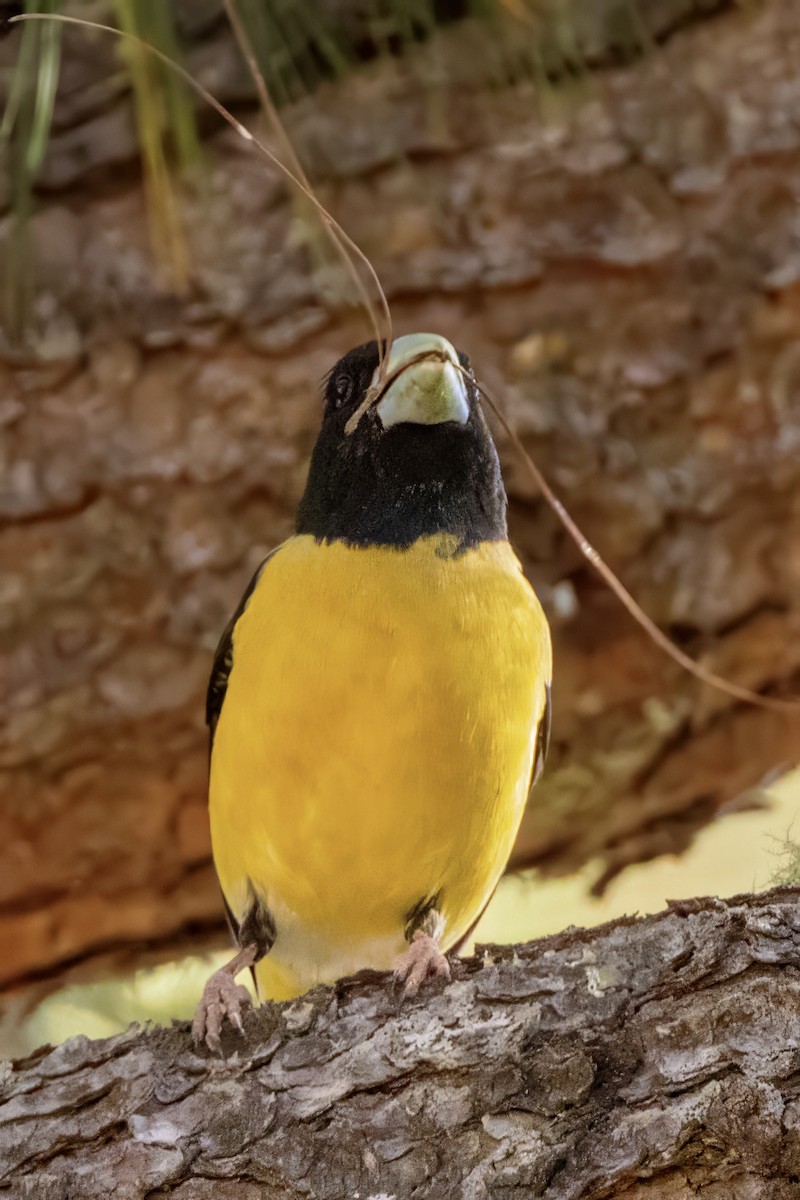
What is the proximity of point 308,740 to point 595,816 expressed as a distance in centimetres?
156

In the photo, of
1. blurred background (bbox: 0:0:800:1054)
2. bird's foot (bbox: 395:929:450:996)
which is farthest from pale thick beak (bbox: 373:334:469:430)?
blurred background (bbox: 0:0:800:1054)

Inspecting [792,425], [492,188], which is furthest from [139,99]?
[792,425]

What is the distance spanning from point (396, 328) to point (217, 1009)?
1.74m

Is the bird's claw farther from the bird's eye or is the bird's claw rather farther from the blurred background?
the blurred background

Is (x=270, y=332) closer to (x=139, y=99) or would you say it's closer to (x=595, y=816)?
(x=139, y=99)

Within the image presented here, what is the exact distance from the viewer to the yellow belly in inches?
77.0

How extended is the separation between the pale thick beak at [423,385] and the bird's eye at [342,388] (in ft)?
0.55

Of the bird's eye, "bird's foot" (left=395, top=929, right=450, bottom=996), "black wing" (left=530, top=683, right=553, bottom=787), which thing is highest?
the bird's eye

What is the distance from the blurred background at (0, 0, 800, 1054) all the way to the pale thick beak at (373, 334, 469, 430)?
91 centimetres

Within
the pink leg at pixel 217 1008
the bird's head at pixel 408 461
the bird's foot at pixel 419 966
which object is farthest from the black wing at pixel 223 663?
the bird's foot at pixel 419 966

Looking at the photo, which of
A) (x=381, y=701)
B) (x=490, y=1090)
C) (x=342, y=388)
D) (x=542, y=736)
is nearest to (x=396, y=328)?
(x=342, y=388)

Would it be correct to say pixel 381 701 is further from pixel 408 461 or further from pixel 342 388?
pixel 342 388

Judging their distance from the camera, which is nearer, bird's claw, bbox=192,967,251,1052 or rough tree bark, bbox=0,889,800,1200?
rough tree bark, bbox=0,889,800,1200

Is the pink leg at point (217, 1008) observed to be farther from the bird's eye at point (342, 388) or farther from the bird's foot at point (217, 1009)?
the bird's eye at point (342, 388)
